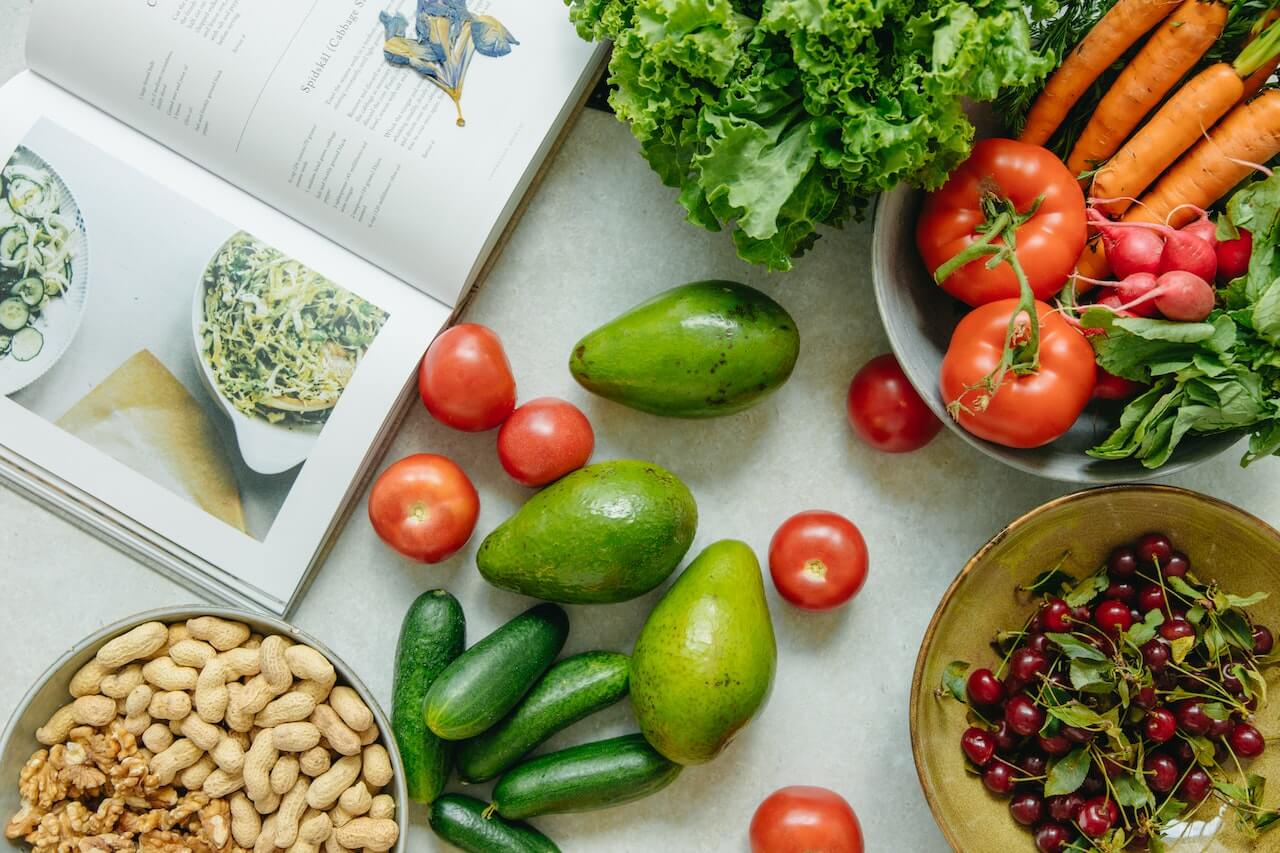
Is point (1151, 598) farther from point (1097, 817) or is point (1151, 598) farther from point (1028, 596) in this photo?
point (1097, 817)

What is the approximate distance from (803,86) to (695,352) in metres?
0.27

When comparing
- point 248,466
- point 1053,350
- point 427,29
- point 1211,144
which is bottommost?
point 248,466

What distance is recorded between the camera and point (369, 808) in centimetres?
104

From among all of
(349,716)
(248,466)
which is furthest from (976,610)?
(248,466)

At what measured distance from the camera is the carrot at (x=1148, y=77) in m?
0.93

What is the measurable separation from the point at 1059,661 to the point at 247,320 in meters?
0.88

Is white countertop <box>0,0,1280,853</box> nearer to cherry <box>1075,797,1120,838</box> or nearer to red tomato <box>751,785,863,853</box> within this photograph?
red tomato <box>751,785,863,853</box>

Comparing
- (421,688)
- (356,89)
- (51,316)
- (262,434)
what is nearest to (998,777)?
(421,688)

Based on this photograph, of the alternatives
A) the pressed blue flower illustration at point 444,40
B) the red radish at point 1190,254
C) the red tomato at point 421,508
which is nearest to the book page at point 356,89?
the pressed blue flower illustration at point 444,40

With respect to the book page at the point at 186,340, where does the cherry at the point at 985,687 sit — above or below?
above

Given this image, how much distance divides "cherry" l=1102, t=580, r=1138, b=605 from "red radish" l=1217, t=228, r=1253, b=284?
31 centimetres

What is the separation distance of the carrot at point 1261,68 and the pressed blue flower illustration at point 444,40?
676 mm

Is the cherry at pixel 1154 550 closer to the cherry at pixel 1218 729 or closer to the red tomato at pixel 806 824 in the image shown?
the cherry at pixel 1218 729

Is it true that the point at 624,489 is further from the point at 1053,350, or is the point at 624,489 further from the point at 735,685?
the point at 1053,350
